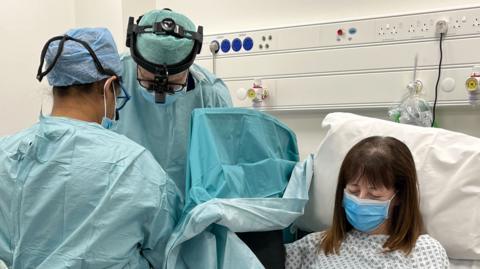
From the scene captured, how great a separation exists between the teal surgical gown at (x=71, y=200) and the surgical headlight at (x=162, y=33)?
318 mm

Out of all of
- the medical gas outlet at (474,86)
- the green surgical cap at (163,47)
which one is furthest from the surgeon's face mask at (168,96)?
the medical gas outlet at (474,86)

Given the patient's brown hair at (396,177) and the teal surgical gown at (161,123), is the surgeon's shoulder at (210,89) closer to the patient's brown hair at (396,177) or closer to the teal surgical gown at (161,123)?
the teal surgical gown at (161,123)

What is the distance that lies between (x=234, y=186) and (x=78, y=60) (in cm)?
55

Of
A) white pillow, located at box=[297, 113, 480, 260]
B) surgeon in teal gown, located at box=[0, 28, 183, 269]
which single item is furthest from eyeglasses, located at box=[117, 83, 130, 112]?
white pillow, located at box=[297, 113, 480, 260]

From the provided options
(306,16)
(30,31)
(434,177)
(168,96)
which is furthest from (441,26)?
(30,31)

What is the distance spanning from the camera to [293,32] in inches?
89.9

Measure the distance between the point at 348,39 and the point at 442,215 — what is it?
107 centimetres

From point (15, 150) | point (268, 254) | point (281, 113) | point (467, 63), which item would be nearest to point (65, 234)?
point (15, 150)

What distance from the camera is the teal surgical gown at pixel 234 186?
1174 mm

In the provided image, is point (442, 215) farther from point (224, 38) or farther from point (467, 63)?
point (224, 38)

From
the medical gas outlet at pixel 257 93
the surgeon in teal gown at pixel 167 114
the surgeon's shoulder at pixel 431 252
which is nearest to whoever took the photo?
the surgeon's shoulder at pixel 431 252

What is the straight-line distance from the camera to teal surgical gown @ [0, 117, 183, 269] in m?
1.05

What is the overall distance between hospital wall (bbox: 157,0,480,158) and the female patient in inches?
31.2

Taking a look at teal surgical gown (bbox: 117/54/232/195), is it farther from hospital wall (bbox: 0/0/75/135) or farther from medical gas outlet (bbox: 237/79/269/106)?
hospital wall (bbox: 0/0/75/135)
